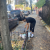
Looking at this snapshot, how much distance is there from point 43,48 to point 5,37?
2164 millimetres

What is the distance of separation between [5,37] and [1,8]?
1.02 meters

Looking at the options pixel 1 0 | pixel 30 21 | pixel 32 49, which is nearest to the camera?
pixel 1 0

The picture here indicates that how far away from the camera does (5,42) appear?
2514 mm

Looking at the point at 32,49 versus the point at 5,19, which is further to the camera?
the point at 32,49

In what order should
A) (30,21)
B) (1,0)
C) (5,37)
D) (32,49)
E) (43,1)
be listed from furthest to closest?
1. (43,1)
2. (30,21)
3. (32,49)
4. (5,37)
5. (1,0)

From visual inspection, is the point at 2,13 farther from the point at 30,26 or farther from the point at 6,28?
the point at 30,26

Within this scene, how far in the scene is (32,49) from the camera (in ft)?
11.5

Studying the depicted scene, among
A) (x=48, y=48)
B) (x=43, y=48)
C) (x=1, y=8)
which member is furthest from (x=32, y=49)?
(x=1, y=8)

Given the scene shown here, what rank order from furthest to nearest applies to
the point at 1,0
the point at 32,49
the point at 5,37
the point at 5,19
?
1. the point at 32,49
2. the point at 5,37
3. the point at 5,19
4. the point at 1,0

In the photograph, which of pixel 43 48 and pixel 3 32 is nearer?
pixel 3 32

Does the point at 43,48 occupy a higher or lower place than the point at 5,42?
lower

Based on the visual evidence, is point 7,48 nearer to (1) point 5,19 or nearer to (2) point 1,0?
(1) point 5,19

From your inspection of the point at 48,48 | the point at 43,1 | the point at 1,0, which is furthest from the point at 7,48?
the point at 43,1

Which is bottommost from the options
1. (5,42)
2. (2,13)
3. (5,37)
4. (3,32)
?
(5,42)
